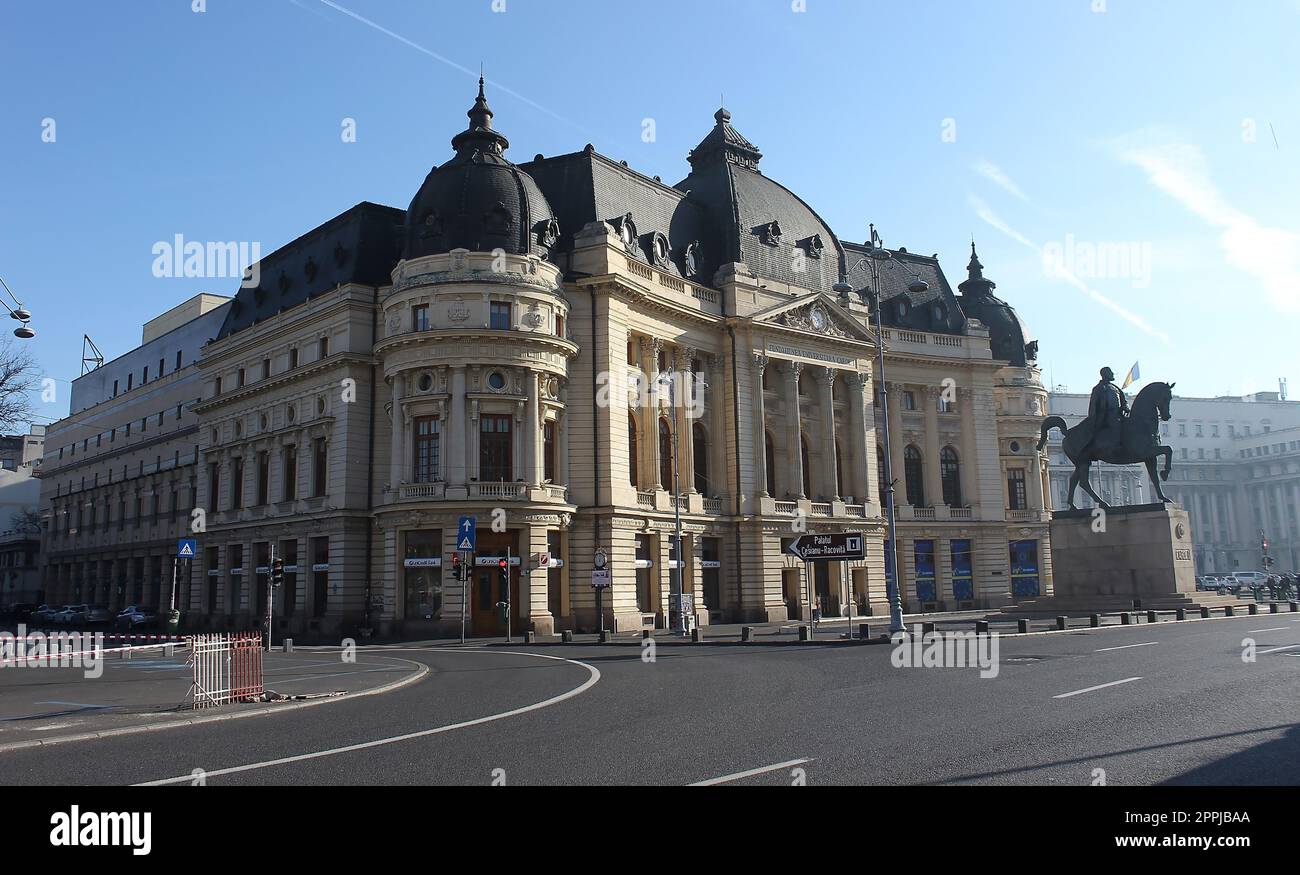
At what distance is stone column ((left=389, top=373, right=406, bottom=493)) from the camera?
46469mm

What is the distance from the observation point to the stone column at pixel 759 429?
5550 cm

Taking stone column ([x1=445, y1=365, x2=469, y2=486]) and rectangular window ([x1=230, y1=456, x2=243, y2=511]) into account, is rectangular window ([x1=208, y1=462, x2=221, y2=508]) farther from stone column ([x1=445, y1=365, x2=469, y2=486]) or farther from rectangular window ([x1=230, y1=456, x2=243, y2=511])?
stone column ([x1=445, y1=365, x2=469, y2=486])

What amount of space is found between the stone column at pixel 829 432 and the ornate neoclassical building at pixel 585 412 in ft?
0.76

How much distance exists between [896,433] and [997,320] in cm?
1988

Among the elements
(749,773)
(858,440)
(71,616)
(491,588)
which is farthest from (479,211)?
(71,616)

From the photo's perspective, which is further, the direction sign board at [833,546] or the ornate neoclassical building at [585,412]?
the ornate neoclassical building at [585,412]

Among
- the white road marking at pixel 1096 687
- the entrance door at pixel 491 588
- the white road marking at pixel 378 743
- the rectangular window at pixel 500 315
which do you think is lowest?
the white road marking at pixel 1096 687

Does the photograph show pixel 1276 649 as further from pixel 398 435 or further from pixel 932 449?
pixel 932 449

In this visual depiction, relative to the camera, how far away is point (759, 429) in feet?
183

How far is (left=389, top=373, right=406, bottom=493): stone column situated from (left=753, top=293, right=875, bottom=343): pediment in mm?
20558

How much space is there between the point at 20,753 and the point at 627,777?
8.55 m

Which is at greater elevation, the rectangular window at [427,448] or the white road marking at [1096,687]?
the rectangular window at [427,448]

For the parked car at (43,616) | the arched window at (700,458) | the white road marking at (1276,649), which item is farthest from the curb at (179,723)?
the parked car at (43,616)

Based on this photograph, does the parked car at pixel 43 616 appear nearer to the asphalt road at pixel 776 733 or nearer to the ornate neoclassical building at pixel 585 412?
the ornate neoclassical building at pixel 585 412
